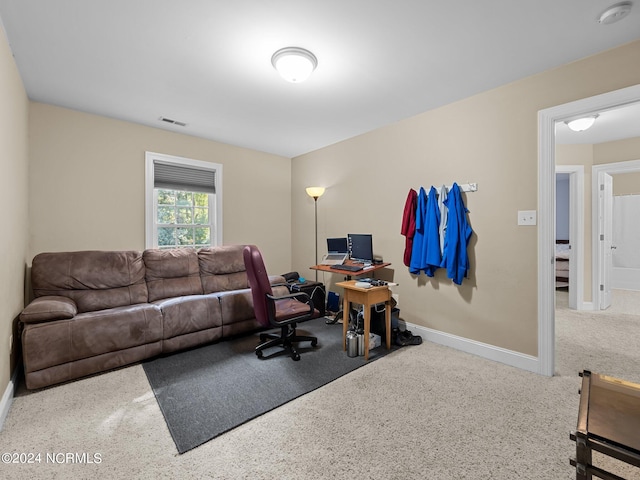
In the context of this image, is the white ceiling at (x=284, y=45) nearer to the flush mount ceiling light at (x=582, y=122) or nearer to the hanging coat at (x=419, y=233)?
the hanging coat at (x=419, y=233)

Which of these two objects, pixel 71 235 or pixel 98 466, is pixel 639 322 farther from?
pixel 71 235

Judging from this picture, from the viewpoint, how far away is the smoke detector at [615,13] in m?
1.67

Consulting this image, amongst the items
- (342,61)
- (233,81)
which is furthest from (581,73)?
(233,81)

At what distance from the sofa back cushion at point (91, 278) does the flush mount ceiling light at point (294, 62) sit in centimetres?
260

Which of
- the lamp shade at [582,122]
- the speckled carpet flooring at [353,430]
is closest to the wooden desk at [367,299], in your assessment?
the speckled carpet flooring at [353,430]

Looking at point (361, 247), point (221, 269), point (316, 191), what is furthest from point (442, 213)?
point (221, 269)

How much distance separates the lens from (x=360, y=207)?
3959mm

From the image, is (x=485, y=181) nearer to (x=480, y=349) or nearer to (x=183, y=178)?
(x=480, y=349)

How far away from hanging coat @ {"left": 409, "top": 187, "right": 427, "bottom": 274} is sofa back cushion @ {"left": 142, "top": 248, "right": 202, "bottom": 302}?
2596mm

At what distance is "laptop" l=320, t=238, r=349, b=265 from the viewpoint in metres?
3.79

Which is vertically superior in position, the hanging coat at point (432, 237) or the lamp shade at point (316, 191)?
the lamp shade at point (316, 191)

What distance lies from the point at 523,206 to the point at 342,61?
202cm

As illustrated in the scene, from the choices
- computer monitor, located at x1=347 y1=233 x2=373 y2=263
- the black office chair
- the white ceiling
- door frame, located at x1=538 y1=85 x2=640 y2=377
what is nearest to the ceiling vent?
the white ceiling

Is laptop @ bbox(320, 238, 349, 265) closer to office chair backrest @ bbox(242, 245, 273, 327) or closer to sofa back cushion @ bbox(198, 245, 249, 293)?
sofa back cushion @ bbox(198, 245, 249, 293)
